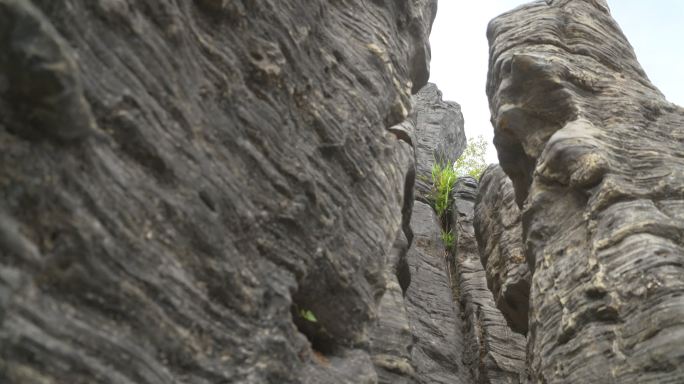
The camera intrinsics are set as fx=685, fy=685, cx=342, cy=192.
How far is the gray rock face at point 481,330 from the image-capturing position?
1798cm

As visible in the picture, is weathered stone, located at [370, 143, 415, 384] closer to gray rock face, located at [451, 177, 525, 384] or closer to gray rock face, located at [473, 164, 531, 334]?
gray rock face, located at [473, 164, 531, 334]

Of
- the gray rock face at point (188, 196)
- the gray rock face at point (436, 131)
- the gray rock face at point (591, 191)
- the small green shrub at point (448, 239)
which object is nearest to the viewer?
the gray rock face at point (188, 196)

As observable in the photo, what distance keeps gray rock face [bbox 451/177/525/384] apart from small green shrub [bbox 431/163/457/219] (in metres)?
1.85

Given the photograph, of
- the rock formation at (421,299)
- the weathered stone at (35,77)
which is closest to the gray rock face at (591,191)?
the rock formation at (421,299)

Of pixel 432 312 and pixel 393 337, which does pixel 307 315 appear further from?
pixel 432 312

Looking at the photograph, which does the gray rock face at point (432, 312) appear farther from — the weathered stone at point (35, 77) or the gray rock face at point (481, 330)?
the weathered stone at point (35, 77)

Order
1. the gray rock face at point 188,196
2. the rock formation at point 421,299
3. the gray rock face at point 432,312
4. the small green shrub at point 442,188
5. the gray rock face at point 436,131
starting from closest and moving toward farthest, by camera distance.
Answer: the gray rock face at point 188,196, the rock formation at point 421,299, the gray rock face at point 432,312, the small green shrub at point 442,188, the gray rock face at point 436,131

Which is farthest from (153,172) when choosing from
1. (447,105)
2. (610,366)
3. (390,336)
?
(447,105)

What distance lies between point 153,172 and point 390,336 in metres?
6.67

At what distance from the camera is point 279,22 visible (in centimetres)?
883

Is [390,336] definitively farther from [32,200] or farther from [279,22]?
[32,200]

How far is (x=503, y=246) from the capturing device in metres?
17.7

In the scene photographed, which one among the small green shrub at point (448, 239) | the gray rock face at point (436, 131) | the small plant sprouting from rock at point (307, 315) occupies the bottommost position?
the small plant sprouting from rock at point (307, 315)

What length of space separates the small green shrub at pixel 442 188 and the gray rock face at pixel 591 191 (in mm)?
8744
